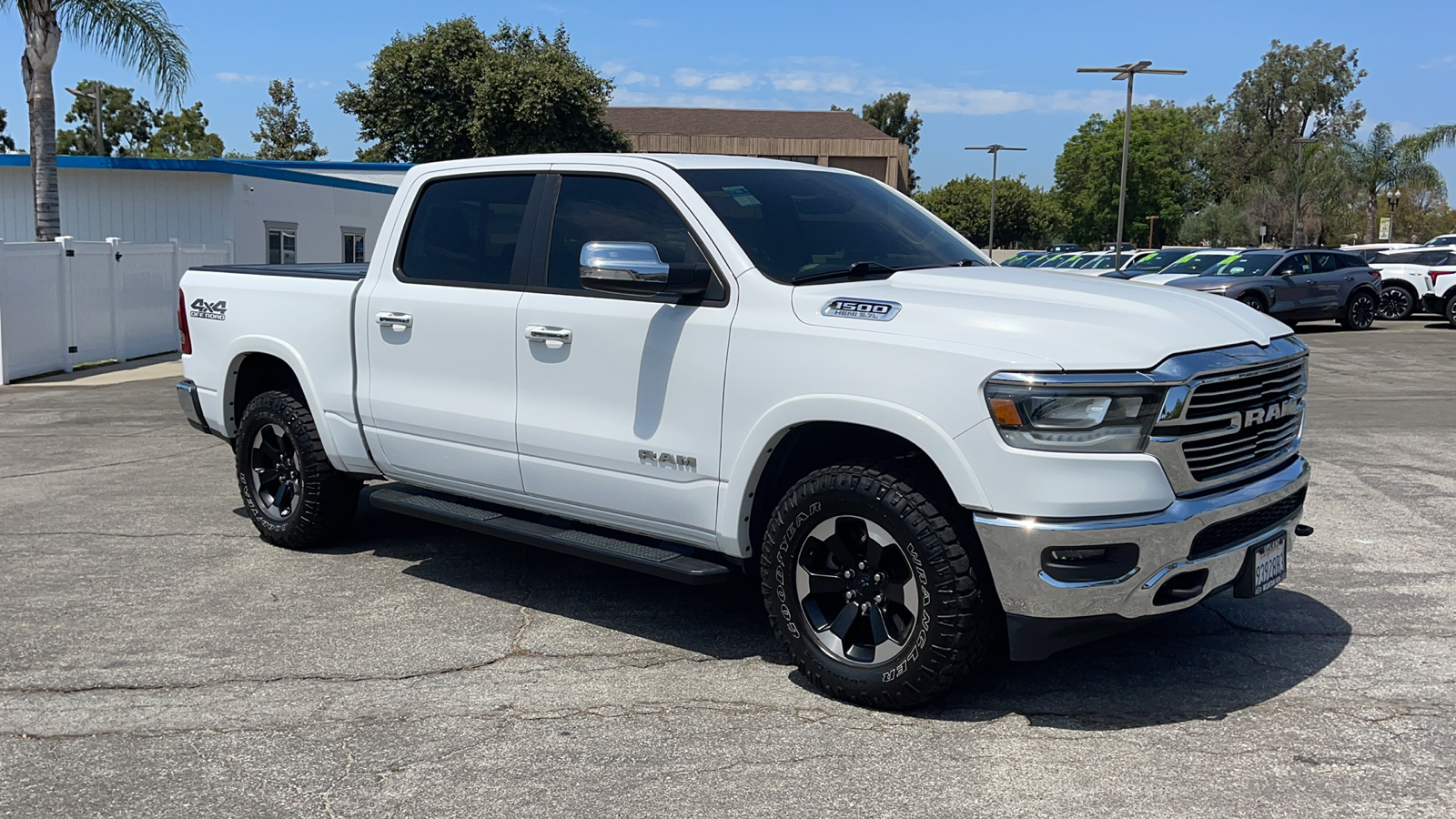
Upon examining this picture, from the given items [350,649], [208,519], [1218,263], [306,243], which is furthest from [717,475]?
[306,243]

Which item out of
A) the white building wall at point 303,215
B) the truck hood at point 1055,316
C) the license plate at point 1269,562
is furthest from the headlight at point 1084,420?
the white building wall at point 303,215

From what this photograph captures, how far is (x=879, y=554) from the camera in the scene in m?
A: 4.30

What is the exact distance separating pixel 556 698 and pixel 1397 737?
287cm

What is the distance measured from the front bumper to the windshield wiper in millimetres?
1187

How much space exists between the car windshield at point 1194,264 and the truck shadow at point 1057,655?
67.2ft

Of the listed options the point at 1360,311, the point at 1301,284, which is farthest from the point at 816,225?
the point at 1360,311

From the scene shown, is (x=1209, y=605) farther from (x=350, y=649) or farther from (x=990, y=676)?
(x=350, y=649)

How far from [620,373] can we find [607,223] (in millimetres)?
708

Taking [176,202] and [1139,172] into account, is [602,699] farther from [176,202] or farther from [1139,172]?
[1139,172]

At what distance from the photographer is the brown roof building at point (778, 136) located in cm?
8388

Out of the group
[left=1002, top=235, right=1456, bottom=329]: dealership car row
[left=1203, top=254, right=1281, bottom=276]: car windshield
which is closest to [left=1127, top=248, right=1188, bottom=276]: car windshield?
[left=1002, top=235, right=1456, bottom=329]: dealership car row

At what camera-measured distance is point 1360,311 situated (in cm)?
2495

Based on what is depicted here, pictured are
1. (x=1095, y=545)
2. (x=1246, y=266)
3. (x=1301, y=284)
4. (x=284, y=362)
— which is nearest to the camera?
(x=1095, y=545)

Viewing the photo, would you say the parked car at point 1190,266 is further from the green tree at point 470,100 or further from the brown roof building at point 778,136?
the brown roof building at point 778,136
